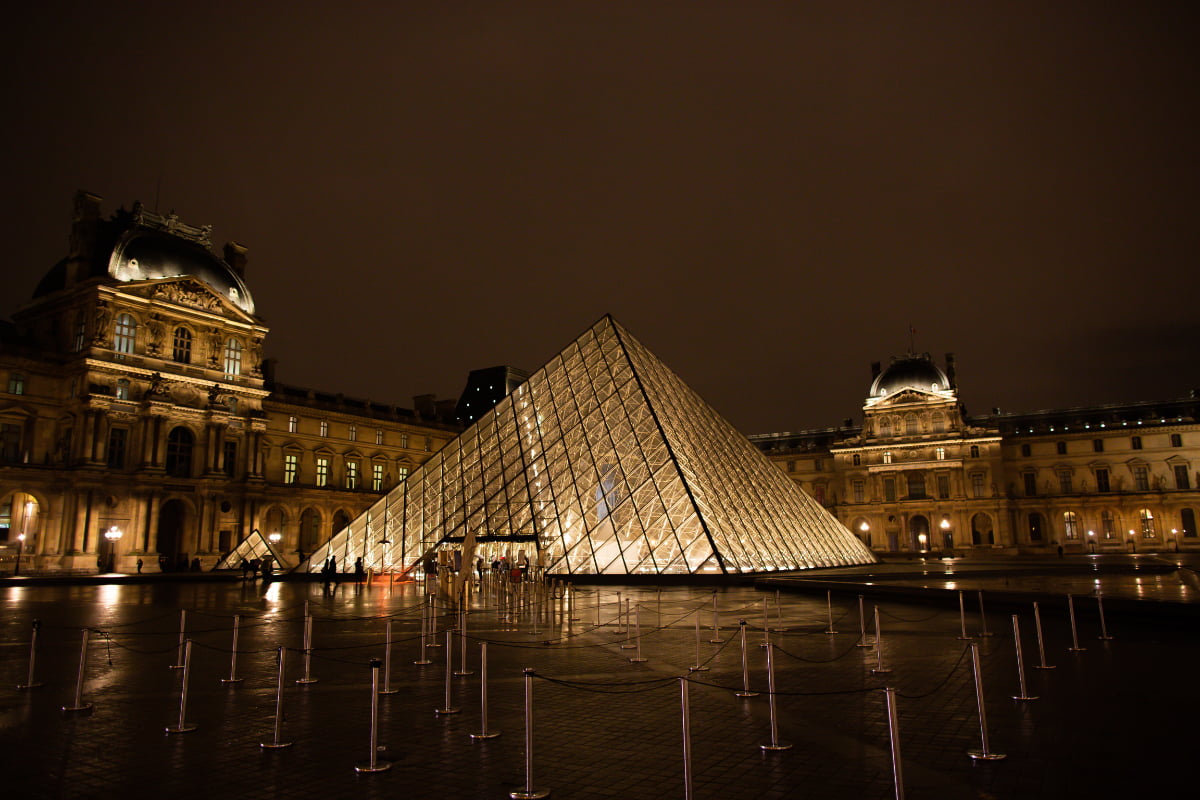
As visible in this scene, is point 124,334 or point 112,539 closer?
point 112,539

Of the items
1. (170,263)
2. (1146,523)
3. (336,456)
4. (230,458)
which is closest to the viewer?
(170,263)

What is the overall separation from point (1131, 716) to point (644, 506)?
17019 millimetres

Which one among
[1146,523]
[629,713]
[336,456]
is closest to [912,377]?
[1146,523]

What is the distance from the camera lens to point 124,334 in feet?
119

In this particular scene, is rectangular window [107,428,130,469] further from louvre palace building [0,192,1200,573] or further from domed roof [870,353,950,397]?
domed roof [870,353,950,397]

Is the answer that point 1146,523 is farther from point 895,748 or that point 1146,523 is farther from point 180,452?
point 895,748

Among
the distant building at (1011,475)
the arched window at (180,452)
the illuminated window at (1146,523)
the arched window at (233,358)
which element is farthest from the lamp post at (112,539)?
the illuminated window at (1146,523)

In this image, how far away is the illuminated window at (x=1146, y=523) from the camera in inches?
2216

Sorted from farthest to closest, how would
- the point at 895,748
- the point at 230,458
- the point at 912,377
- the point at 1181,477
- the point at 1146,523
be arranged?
the point at 912,377
the point at 1146,523
the point at 1181,477
the point at 230,458
the point at 895,748

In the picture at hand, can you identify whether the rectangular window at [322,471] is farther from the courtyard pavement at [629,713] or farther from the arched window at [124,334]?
the courtyard pavement at [629,713]

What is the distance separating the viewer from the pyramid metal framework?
22.0 metres

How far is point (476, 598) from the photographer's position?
18.8 metres

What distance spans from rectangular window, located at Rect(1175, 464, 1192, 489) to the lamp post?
63.4 m

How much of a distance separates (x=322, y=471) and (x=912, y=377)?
4341cm
